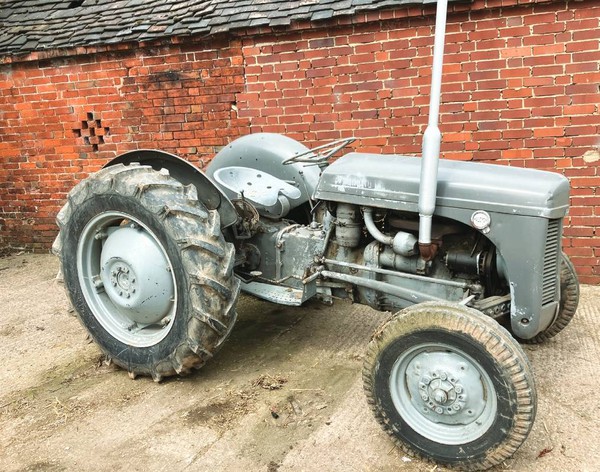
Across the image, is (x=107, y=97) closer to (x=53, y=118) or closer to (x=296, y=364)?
(x=53, y=118)

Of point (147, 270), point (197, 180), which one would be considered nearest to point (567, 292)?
point (197, 180)

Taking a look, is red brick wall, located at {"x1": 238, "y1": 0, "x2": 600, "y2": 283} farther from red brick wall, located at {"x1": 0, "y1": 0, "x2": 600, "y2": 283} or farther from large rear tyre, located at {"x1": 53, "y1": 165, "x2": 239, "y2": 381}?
large rear tyre, located at {"x1": 53, "y1": 165, "x2": 239, "y2": 381}

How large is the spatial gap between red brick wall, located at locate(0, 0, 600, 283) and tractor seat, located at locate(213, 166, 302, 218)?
158 cm

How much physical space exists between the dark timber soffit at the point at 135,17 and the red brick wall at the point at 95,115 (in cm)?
18

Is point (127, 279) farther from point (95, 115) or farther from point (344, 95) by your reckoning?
point (95, 115)

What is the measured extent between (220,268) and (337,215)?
0.70m

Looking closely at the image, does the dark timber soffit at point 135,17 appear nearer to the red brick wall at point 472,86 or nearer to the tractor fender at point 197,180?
the red brick wall at point 472,86

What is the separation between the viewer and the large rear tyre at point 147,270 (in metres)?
2.92

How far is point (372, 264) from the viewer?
3.02 meters

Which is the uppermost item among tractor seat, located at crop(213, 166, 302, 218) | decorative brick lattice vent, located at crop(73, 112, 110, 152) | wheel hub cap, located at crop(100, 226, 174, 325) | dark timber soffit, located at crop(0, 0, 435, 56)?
dark timber soffit, located at crop(0, 0, 435, 56)

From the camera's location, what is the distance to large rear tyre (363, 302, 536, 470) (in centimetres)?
220

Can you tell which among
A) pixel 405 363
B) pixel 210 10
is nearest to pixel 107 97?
pixel 210 10

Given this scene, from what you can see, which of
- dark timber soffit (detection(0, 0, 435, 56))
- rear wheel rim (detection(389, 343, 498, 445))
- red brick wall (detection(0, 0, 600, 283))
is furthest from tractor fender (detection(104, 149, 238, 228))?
dark timber soffit (detection(0, 0, 435, 56))

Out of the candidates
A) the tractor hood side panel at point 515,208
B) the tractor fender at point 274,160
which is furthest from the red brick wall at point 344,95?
the tractor hood side panel at point 515,208
